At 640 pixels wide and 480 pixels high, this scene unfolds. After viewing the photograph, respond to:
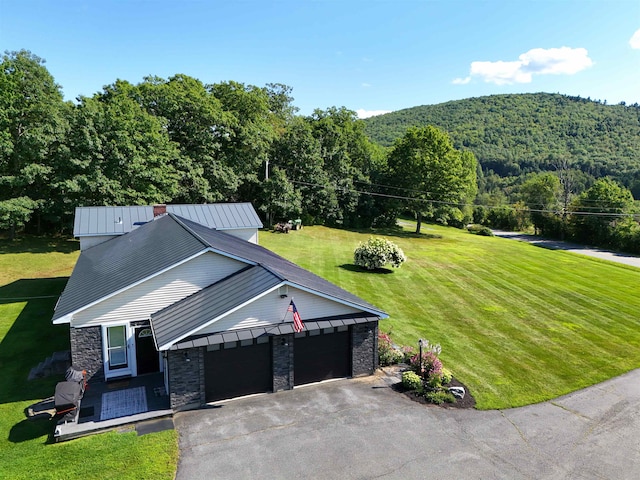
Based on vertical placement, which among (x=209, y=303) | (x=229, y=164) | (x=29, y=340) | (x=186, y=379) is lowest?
(x=29, y=340)

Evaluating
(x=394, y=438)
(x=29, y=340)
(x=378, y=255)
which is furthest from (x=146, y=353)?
(x=378, y=255)

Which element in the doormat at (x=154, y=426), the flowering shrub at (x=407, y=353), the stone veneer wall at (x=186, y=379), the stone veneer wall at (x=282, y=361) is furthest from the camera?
the flowering shrub at (x=407, y=353)

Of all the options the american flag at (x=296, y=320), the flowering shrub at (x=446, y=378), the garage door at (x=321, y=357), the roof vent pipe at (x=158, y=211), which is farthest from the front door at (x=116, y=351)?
the flowering shrub at (x=446, y=378)

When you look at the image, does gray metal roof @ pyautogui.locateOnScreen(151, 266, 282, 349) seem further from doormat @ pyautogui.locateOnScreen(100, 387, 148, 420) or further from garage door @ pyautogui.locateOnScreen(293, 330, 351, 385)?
garage door @ pyautogui.locateOnScreen(293, 330, 351, 385)

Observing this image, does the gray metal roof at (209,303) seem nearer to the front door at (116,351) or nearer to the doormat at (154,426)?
the front door at (116,351)

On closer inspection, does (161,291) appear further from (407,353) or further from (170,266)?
(407,353)

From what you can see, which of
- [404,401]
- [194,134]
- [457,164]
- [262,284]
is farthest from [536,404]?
[457,164]

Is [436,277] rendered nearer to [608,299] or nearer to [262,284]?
[608,299]
